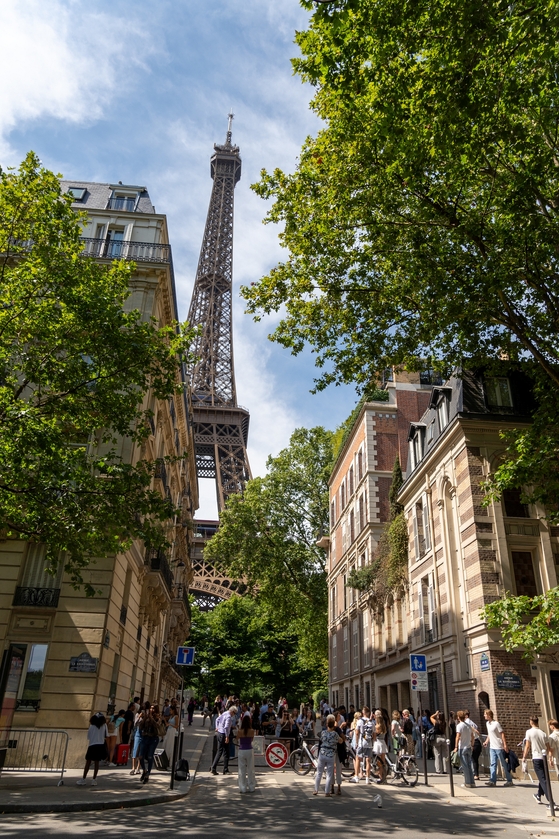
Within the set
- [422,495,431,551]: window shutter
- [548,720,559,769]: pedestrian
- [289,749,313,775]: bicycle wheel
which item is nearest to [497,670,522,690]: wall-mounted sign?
[548,720,559,769]: pedestrian

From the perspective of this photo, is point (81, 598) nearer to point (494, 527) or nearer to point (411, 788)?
point (411, 788)

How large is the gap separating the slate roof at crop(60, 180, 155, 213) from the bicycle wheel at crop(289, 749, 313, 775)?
1984 centimetres

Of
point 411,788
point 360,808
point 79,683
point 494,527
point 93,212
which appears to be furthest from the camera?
point 93,212

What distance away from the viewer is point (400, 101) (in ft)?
39.7

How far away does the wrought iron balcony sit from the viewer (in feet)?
59.5

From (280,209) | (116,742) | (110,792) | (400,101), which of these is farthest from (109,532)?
(400,101)

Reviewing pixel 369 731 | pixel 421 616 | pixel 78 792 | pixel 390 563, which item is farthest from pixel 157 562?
pixel 78 792

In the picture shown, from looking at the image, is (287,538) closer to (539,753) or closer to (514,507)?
(514,507)

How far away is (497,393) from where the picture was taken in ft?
71.9

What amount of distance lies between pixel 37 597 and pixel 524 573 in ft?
45.7

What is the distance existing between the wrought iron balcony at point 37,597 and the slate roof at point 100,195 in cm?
1487

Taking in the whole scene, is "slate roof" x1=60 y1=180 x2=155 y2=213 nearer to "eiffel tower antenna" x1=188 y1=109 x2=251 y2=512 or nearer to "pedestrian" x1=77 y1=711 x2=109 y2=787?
"pedestrian" x1=77 y1=711 x2=109 y2=787

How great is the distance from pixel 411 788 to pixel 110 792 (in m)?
6.65

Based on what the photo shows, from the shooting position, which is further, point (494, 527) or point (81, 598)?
point (494, 527)
